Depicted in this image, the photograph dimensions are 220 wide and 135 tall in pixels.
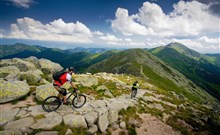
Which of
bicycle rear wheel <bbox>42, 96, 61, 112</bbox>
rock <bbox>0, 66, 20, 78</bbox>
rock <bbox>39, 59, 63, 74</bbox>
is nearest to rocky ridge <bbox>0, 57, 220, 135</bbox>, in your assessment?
bicycle rear wheel <bbox>42, 96, 61, 112</bbox>

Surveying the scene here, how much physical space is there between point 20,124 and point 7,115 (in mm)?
2525

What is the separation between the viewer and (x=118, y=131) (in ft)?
57.8

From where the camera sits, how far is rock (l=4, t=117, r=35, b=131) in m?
A: 13.6

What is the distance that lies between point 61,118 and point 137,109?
12400 mm

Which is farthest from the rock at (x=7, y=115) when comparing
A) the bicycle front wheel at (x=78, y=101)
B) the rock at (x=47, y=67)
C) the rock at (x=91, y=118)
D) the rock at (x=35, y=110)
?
the rock at (x=47, y=67)

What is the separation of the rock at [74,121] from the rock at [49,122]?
2.16 ft

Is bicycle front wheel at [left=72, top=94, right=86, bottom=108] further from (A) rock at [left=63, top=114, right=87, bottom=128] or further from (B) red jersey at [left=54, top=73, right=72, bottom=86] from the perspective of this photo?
(B) red jersey at [left=54, top=73, right=72, bottom=86]

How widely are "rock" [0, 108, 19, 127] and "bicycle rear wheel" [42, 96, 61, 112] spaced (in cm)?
288

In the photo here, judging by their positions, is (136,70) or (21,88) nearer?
(21,88)

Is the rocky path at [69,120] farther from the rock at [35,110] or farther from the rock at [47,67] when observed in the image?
the rock at [47,67]

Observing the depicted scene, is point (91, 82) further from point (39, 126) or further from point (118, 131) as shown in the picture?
point (39, 126)

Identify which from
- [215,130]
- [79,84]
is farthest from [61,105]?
[215,130]

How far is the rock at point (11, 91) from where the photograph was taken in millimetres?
18641

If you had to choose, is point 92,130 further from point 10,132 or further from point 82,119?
point 10,132
